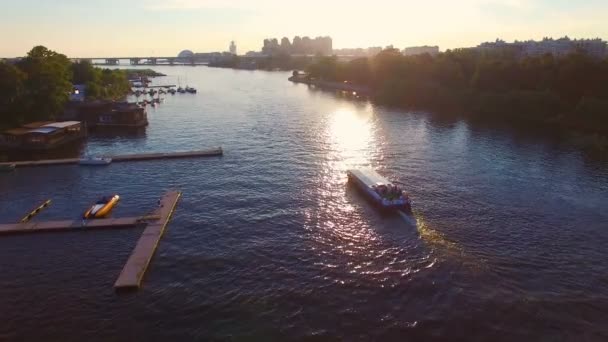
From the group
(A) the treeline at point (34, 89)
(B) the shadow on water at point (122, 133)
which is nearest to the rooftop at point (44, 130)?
(A) the treeline at point (34, 89)

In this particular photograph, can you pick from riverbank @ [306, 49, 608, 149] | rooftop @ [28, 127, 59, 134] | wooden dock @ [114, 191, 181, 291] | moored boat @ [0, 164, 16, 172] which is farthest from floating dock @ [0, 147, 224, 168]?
riverbank @ [306, 49, 608, 149]

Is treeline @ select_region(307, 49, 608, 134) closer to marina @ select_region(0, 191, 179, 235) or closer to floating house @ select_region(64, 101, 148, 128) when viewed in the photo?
floating house @ select_region(64, 101, 148, 128)

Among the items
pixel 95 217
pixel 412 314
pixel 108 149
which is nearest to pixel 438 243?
pixel 412 314

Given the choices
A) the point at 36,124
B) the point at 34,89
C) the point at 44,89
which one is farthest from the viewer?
the point at 44,89

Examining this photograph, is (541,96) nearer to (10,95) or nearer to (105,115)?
(105,115)

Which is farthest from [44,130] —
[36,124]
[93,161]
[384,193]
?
[384,193]

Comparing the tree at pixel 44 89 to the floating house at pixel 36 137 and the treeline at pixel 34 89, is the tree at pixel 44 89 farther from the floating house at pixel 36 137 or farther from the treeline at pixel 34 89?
the floating house at pixel 36 137

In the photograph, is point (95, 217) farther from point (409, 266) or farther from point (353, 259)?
point (409, 266)

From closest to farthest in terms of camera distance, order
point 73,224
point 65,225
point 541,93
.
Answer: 1. point 65,225
2. point 73,224
3. point 541,93
